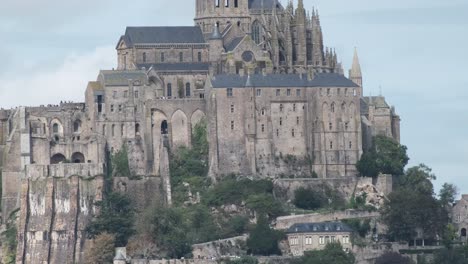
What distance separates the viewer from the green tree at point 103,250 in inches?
Answer: 6014

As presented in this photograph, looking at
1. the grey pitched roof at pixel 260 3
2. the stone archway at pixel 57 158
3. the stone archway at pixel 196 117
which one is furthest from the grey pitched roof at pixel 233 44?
the stone archway at pixel 57 158

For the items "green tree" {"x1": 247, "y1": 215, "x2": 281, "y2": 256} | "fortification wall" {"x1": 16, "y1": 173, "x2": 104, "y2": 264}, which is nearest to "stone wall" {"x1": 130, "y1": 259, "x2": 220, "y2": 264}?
"green tree" {"x1": 247, "y1": 215, "x2": 281, "y2": 256}

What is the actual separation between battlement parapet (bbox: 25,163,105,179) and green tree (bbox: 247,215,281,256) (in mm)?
10012

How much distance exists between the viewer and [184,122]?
6270 inches

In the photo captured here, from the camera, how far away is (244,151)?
6196 inches

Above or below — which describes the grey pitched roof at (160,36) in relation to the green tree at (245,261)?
above

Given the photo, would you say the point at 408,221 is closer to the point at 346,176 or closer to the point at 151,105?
the point at 346,176

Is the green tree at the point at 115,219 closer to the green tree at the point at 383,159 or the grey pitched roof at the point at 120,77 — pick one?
the grey pitched roof at the point at 120,77

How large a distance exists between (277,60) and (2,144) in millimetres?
15565

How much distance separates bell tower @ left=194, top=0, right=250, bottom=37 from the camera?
165 m

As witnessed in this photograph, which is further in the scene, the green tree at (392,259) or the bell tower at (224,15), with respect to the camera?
the bell tower at (224,15)

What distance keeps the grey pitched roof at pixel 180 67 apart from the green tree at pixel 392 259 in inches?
651

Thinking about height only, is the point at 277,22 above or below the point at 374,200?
above

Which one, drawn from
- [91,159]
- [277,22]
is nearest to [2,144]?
[91,159]
